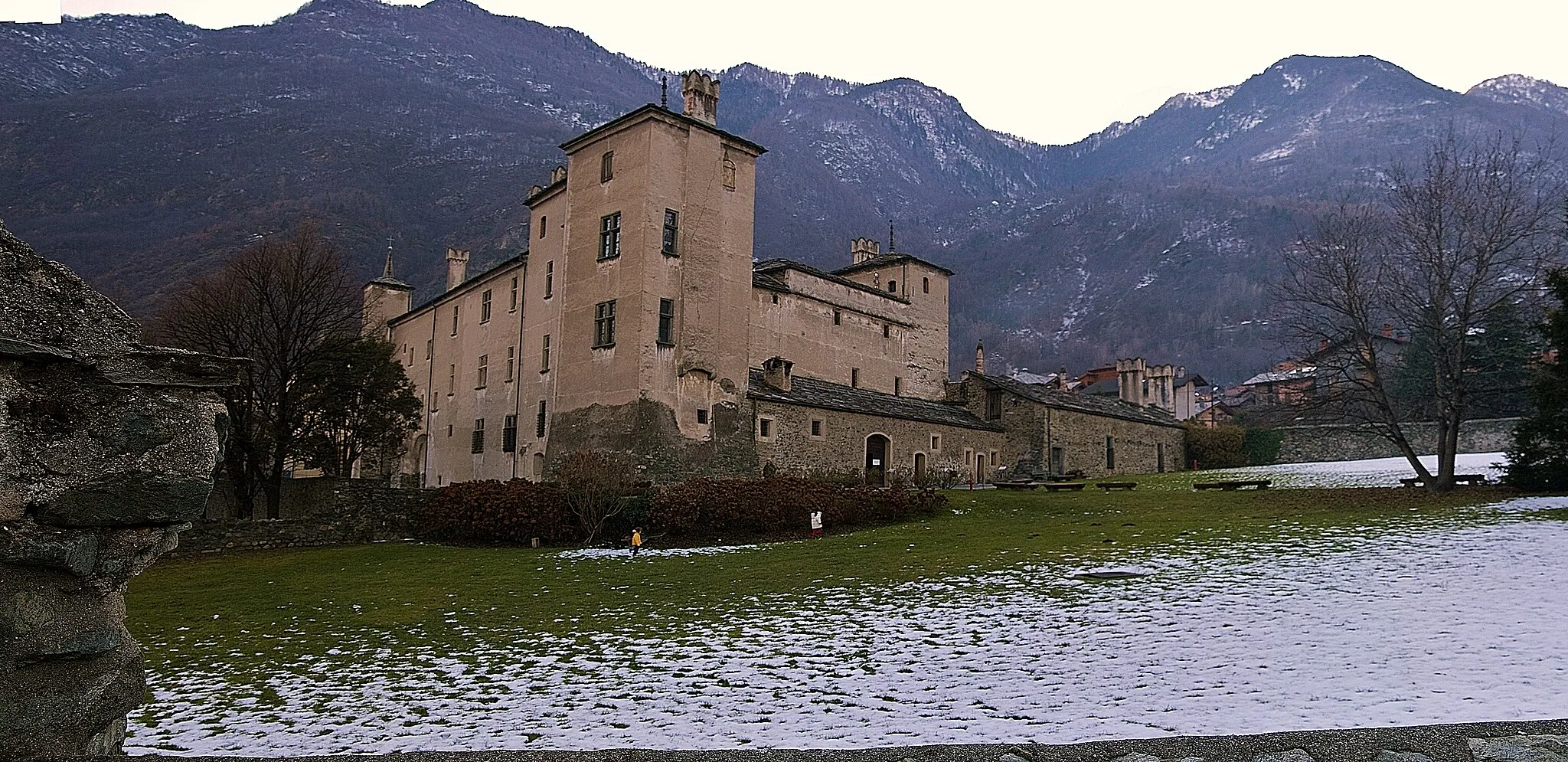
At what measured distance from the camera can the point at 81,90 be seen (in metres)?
177

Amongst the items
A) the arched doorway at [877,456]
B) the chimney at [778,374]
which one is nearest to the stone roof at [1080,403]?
the arched doorway at [877,456]

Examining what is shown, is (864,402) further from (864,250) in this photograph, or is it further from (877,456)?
(864,250)

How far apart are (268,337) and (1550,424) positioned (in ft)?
136

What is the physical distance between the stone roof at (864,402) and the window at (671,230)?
258 inches

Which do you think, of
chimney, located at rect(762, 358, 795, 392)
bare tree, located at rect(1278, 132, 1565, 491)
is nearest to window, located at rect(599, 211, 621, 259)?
chimney, located at rect(762, 358, 795, 392)

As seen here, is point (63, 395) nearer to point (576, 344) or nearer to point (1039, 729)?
point (1039, 729)

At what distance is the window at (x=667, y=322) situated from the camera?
34719mm

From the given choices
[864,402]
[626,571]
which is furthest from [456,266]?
[626,571]

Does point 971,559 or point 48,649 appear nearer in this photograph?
point 48,649

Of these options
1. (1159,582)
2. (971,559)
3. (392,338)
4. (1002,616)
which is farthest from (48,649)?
(392,338)

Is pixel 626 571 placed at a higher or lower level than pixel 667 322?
lower

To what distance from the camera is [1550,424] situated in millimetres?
24031

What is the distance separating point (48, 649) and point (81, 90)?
744 ft

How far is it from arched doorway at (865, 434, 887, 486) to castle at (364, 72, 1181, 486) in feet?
0.26
